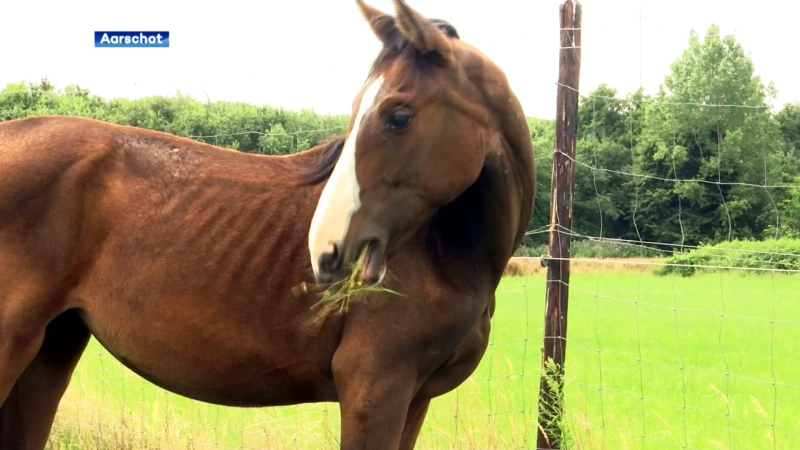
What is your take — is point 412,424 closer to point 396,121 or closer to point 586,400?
point 396,121

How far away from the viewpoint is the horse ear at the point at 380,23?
2.57 m

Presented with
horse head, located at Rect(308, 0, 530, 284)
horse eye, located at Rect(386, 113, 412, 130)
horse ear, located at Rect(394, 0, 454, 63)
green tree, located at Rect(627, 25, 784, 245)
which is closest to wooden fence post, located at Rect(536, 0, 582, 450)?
green tree, located at Rect(627, 25, 784, 245)

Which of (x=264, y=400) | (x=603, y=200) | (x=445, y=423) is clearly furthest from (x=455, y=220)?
(x=603, y=200)

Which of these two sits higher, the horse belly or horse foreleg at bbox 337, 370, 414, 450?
the horse belly

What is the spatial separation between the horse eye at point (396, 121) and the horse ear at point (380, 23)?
0.34 meters

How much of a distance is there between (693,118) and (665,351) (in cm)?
595

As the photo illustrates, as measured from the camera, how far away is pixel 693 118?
797 centimetres

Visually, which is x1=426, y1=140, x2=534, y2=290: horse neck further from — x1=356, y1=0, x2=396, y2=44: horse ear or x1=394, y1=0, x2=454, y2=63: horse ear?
x1=356, y1=0, x2=396, y2=44: horse ear

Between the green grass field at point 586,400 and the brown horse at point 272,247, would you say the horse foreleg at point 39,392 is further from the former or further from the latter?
the green grass field at point 586,400

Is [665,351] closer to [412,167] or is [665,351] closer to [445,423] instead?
[445,423]

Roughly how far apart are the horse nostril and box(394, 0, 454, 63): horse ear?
733mm

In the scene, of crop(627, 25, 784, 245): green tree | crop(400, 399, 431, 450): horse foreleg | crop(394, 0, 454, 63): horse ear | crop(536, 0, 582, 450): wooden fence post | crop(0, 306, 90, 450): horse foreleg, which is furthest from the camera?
crop(627, 25, 784, 245): green tree

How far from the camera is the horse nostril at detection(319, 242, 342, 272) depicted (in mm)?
2242

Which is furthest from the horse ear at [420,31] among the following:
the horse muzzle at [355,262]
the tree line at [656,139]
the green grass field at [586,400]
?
the tree line at [656,139]
